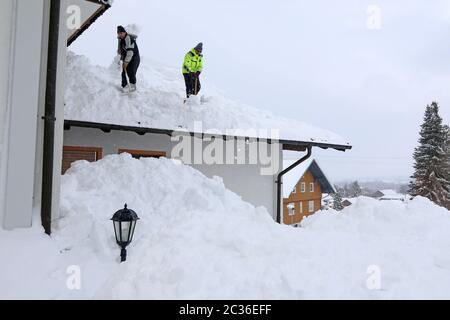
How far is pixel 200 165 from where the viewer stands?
8.50 meters

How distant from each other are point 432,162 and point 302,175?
373 inches

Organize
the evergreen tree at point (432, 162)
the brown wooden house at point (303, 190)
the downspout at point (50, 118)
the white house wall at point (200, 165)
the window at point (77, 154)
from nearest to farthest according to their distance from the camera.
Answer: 1. the downspout at point (50, 118)
2. the window at point (77, 154)
3. the white house wall at point (200, 165)
4. the evergreen tree at point (432, 162)
5. the brown wooden house at point (303, 190)

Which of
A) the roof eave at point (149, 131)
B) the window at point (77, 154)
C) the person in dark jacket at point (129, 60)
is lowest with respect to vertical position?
the window at point (77, 154)

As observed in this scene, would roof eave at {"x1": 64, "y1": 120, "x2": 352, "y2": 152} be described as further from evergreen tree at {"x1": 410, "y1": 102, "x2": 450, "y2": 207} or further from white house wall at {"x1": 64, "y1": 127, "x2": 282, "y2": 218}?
evergreen tree at {"x1": 410, "y1": 102, "x2": 450, "y2": 207}

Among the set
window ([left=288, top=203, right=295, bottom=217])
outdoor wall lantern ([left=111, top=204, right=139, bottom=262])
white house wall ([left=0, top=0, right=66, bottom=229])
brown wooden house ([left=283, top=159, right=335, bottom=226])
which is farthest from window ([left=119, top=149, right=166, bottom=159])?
window ([left=288, top=203, right=295, bottom=217])

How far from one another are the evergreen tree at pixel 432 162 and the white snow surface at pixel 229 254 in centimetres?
2261

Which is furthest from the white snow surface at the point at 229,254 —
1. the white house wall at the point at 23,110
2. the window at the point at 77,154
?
the window at the point at 77,154

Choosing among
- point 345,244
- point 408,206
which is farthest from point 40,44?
point 408,206

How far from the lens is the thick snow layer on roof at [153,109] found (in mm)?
7043

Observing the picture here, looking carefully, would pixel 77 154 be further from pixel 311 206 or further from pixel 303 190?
pixel 311 206

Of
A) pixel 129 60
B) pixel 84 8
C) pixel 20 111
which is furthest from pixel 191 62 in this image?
pixel 20 111

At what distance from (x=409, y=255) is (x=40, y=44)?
4.91m

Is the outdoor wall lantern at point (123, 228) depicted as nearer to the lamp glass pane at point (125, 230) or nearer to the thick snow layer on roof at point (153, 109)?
the lamp glass pane at point (125, 230)

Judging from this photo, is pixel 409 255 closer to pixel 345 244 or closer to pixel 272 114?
pixel 345 244
